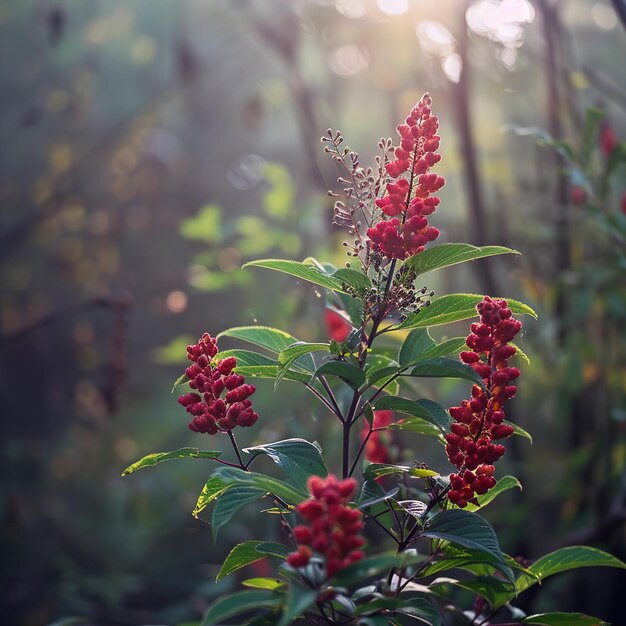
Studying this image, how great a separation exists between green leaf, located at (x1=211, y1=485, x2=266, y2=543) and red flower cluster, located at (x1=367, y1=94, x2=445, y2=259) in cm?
22

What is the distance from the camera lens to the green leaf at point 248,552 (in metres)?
0.65

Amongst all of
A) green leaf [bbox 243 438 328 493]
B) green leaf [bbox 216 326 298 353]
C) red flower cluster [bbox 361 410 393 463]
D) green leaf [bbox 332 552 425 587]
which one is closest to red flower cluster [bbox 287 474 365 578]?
green leaf [bbox 332 552 425 587]

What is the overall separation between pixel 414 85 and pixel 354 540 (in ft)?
8.08

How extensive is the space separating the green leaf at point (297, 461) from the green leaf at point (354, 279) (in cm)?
14

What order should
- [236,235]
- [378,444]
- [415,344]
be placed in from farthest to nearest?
[236,235] < [378,444] < [415,344]

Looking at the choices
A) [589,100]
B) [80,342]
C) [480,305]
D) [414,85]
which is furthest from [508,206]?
[80,342]

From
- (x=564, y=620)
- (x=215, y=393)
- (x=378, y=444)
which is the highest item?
(x=215, y=393)

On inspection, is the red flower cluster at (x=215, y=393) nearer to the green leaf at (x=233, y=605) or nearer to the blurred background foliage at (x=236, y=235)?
the green leaf at (x=233, y=605)

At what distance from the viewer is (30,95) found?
198 inches

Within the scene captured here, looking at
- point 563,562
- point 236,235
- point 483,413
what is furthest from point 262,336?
point 236,235

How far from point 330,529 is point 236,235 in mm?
3157

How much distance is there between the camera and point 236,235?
3.63 m

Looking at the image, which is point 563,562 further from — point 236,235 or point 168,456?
point 236,235

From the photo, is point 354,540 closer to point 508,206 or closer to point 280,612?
point 280,612
